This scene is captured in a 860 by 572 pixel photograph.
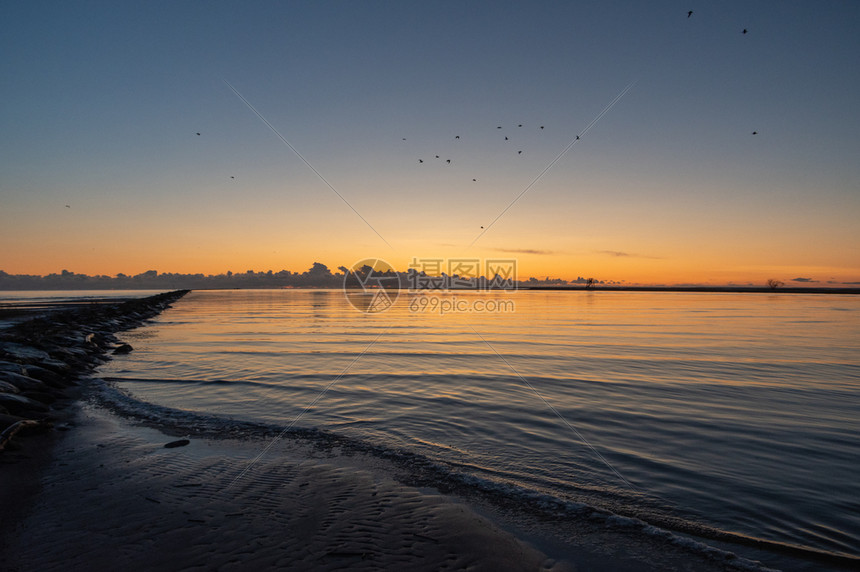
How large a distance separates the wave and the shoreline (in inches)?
2.3

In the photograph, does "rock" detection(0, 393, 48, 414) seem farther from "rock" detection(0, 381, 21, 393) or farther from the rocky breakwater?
"rock" detection(0, 381, 21, 393)

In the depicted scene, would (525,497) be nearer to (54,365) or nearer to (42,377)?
(42,377)

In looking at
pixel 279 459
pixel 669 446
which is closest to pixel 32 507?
pixel 279 459

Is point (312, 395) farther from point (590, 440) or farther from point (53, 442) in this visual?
point (590, 440)

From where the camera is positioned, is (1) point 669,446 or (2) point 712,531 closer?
(2) point 712,531

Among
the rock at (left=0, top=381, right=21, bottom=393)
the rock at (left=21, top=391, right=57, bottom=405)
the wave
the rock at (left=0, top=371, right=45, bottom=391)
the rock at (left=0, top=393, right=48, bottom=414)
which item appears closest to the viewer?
the wave

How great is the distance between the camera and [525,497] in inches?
209

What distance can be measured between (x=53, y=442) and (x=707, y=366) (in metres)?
17.7

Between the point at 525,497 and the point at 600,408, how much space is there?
4.95 meters

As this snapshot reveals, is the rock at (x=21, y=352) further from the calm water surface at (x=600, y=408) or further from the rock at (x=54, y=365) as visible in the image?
the calm water surface at (x=600, y=408)

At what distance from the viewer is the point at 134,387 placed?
36.9ft

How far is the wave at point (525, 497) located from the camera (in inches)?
169

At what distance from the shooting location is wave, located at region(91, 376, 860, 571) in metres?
4.29

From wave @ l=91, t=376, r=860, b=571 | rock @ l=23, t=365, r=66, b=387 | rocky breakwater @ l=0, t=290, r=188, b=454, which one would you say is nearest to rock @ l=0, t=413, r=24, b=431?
rocky breakwater @ l=0, t=290, r=188, b=454
